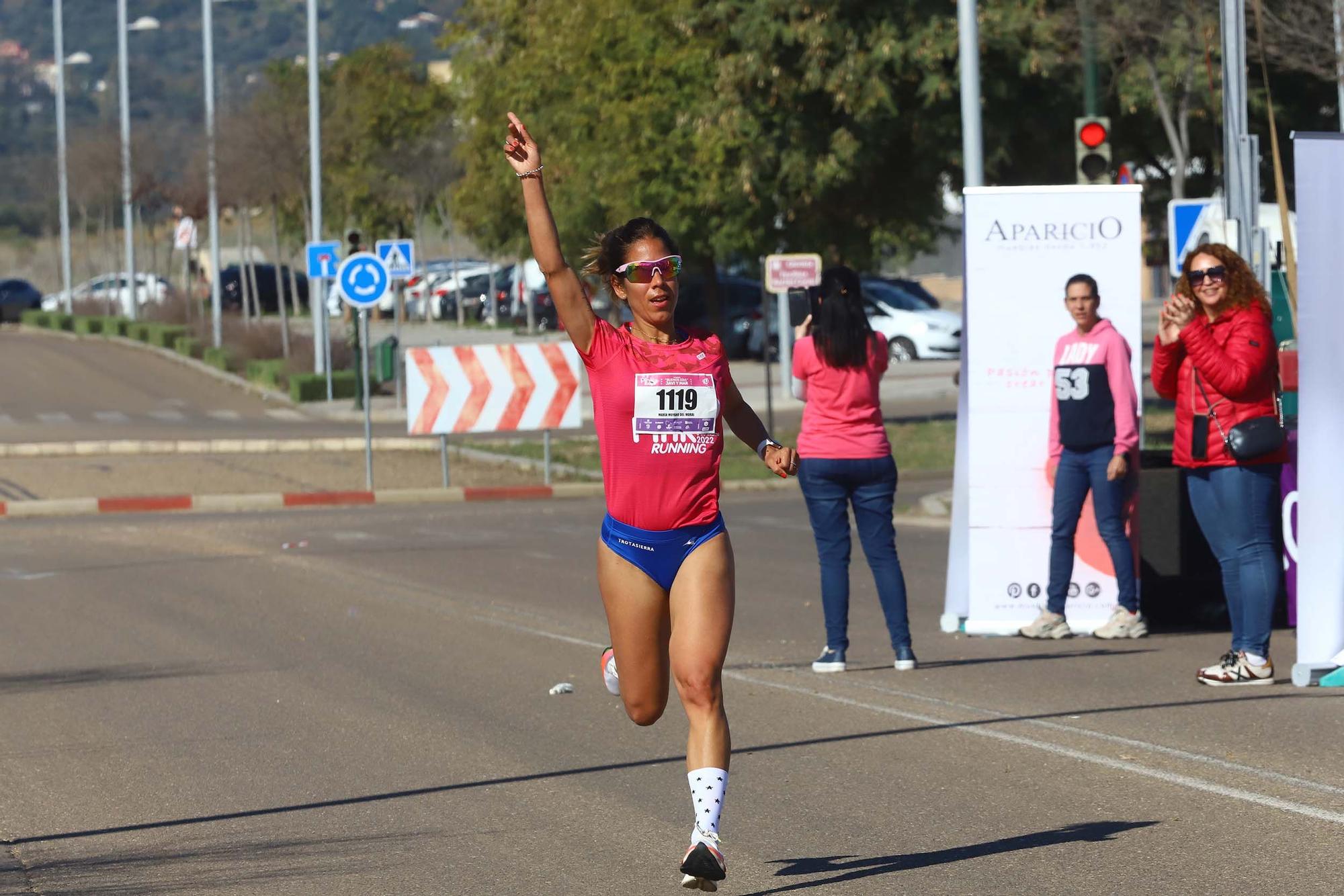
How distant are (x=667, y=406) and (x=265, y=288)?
2444 inches

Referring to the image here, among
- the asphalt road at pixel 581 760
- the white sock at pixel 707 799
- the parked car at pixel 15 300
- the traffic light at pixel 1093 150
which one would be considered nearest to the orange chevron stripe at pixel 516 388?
the traffic light at pixel 1093 150

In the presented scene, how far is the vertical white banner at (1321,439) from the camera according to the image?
346 inches

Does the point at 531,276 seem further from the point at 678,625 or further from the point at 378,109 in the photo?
the point at 678,625

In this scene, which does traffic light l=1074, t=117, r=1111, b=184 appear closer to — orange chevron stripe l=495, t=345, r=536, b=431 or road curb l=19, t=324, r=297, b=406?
orange chevron stripe l=495, t=345, r=536, b=431

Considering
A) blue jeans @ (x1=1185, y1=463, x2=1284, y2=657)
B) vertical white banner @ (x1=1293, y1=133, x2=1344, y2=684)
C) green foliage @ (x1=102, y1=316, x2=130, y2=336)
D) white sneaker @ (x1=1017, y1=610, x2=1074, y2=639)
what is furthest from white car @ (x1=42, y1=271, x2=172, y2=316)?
vertical white banner @ (x1=1293, y1=133, x2=1344, y2=684)

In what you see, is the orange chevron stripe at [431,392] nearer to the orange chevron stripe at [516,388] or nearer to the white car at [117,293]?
the orange chevron stripe at [516,388]

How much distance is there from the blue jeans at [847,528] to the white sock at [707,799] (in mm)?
3865

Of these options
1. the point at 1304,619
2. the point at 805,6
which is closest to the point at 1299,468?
the point at 1304,619

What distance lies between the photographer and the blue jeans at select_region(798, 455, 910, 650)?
30.6ft

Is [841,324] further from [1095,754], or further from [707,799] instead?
[707,799]

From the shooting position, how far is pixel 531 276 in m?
55.6

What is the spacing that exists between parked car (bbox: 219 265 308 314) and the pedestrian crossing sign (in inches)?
1238

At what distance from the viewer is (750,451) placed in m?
22.0

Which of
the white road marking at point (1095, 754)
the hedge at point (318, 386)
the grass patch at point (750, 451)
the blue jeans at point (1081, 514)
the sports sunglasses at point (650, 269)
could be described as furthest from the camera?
the hedge at point (318, 386)
